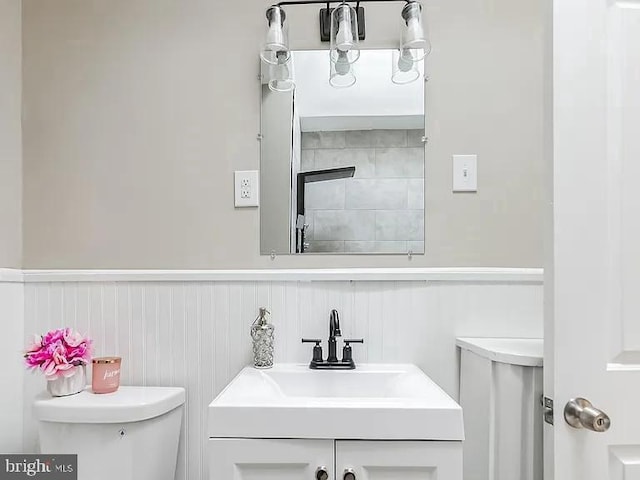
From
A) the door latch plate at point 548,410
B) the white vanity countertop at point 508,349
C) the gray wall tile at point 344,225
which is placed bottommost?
the door latch plate at point 548,410

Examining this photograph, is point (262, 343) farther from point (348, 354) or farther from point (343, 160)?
point (343, 160)

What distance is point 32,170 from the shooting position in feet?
5.51

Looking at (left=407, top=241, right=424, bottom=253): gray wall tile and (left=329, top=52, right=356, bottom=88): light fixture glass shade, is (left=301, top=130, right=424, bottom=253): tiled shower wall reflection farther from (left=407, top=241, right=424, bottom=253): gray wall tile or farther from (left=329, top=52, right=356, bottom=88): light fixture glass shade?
(left=329, top=52, right=356, bottom=88): light fixture glass shade

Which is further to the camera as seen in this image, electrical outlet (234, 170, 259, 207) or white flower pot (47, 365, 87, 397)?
electrical outlet (234, 170, 259, 207)

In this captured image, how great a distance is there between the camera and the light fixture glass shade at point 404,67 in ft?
5.21

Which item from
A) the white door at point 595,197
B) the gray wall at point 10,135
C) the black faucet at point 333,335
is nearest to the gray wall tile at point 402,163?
the black faucet at point 333,335

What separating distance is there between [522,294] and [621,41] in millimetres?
771

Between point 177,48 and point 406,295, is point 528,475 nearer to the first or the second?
point 406,295

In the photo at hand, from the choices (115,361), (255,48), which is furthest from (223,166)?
(115,361)

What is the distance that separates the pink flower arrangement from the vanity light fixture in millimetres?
962

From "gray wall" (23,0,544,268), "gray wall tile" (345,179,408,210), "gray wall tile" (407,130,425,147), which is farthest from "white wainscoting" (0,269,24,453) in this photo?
"gray wall tile" (407,130,425,147)

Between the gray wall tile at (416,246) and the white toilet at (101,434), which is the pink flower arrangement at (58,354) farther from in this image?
the gray wall tile at (416,246)

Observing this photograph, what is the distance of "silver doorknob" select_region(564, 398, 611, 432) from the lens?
1007 millimetres

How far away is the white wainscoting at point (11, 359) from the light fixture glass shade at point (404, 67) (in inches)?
52.9
